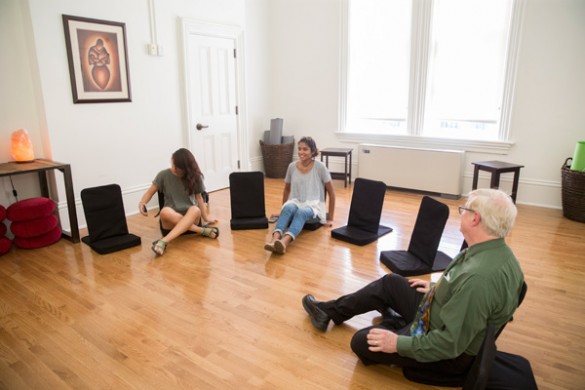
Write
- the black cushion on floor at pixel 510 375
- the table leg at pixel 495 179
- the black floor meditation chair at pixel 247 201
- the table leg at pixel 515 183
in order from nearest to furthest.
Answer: the black cushion on floor at pixel 510 375 → the black floor meditation chair at pixel 247 201 → the table leg at pixel 495 179 → the table leg at pixel 515 183

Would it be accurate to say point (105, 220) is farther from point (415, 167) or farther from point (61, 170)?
point (415, 167)

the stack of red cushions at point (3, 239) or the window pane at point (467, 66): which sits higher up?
the window pane at point (467, 66)

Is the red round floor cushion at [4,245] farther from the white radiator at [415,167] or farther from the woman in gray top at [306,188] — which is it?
the white radiator at [415,167]

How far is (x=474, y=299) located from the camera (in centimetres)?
157

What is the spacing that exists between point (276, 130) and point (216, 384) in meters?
4.84

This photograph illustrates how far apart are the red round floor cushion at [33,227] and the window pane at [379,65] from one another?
424 cm

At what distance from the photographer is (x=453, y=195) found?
209 inches

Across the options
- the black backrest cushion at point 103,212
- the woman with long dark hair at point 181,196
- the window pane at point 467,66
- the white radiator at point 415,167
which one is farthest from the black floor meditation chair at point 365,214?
the window pane at point 467,66

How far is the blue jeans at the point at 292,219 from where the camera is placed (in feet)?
11.9

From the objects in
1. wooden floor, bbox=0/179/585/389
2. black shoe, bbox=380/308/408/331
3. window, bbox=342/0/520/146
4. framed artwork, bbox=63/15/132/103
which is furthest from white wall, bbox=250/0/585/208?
black shoe, bbox=380/308/408/331

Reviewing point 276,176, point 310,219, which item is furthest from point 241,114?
point 310,219

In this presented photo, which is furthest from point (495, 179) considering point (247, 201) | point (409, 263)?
point (247, 201)

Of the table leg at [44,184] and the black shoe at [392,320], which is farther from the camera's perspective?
the table leg at [44,184]

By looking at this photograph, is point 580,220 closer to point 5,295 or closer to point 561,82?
point 561,82
